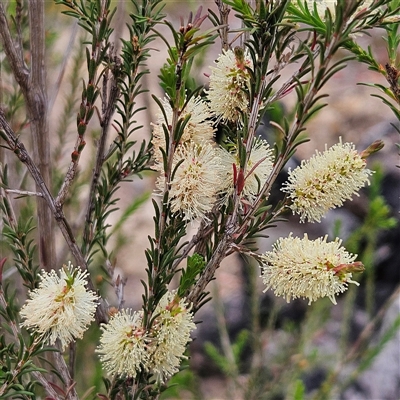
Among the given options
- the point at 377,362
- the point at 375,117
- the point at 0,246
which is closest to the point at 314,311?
the point at 377,362

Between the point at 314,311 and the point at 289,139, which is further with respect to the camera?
the point at 314,311

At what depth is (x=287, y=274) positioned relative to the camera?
0.49 m

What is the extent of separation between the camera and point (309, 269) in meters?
0.48

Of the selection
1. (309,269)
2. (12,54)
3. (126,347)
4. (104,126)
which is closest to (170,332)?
(126,347)

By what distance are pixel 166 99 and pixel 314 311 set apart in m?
1.12

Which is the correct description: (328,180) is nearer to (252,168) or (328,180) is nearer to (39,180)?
(252,168)

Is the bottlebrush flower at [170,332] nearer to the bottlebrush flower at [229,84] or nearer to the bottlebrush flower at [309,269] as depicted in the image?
the bottlebrush flower at [309,269]

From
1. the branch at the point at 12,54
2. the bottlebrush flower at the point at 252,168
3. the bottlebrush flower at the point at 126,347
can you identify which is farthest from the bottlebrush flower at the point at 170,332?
the branch at the point at 12,54

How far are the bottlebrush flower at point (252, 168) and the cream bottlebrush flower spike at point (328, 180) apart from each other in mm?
39

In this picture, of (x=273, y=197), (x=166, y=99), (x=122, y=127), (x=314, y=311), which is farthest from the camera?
(x=273, y=197)

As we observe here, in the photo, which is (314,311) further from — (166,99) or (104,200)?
(166,99)

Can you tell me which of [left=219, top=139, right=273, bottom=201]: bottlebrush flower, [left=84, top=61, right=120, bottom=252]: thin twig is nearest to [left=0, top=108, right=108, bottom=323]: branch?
[left=84, top=61, right=120, bottom=252]: thin twig

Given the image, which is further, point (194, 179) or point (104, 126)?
point (104, 126)

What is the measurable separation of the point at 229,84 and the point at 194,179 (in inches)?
3.8
